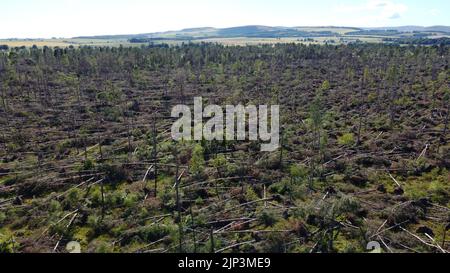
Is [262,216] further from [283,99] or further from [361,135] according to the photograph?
[283,99]

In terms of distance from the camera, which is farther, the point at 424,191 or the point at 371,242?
the point at 424,191

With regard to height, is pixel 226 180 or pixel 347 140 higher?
pixel 347 140

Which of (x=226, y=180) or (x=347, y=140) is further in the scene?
(x=347, y=140)

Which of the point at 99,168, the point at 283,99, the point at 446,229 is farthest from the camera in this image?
the point at 283,99

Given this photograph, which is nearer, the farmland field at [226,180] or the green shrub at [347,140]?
the farmland field at [226,180]

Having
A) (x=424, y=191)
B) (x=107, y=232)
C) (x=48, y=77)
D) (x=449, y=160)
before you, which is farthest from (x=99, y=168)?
(x=48, y=77)

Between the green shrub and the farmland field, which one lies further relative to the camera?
the green shrub
